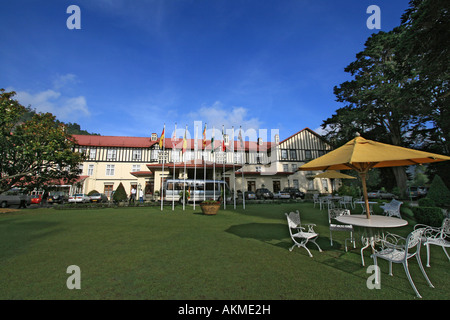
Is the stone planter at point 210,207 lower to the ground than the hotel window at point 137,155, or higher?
lower

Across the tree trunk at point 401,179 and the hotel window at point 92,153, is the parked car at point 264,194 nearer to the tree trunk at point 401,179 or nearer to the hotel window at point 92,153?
the tree trunk at point 401,179

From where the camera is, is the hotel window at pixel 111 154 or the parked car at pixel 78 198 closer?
the parked car at pixel 78 198

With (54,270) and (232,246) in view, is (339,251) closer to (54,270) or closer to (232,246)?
(232,246)

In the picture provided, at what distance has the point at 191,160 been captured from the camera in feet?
95.2

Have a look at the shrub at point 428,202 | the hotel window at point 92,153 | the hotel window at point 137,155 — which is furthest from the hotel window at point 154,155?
the shrub at point 428,202

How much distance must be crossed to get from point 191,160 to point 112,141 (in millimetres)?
15162

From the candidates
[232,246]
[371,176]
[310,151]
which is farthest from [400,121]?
[232,246]

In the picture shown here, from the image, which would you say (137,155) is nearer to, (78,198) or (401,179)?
(78,198)

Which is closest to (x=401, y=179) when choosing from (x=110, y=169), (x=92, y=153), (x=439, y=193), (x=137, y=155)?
(x=439, y=193)

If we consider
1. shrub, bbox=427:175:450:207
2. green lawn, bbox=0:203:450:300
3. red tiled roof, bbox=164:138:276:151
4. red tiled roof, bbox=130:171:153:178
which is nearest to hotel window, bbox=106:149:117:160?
red tiled roof, bbox=130:171:153:178

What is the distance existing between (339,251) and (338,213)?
161 cm

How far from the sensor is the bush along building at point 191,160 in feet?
103

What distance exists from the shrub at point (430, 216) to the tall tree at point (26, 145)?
2323 centimetres
